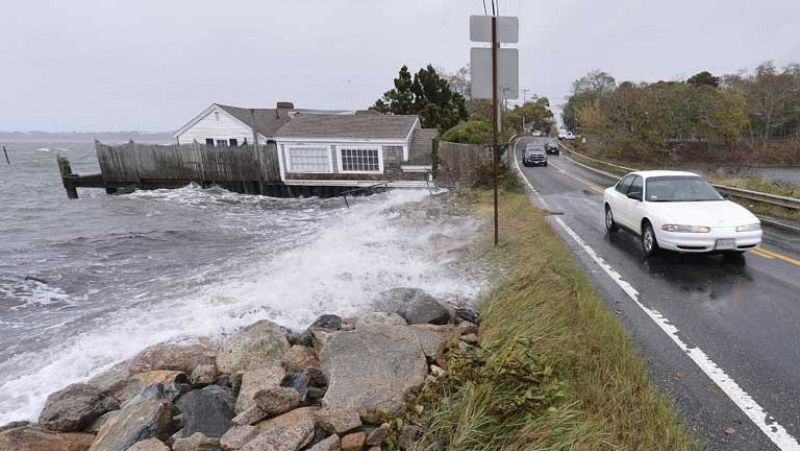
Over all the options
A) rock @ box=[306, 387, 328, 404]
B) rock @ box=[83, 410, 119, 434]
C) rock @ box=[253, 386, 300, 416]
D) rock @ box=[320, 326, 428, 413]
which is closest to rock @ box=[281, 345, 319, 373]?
rock @ box=[320, 326, 428, 413]

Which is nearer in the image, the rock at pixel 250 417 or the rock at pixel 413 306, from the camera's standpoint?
the rock at pixel 250 417

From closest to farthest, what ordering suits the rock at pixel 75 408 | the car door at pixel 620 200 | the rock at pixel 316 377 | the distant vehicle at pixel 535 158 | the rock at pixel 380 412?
the rock at pixel 380 412 → the rock at pixel 75 408 → the rock at pixel 316 377 → the car door at pixel 620 200 → the distant vehicle at pixel 535 158

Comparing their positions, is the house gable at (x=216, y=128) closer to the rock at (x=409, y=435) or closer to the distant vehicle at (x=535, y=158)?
the distant vehicle at (x=535, y=158)

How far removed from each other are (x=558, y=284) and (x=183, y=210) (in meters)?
19.9

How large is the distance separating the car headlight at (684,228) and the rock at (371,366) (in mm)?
5313

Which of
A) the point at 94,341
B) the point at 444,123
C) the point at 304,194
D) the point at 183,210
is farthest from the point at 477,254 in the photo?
the point at 444,123

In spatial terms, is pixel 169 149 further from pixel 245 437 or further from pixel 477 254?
pixel 245 437

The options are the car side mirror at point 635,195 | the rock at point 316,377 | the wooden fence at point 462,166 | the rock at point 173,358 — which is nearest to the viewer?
the rock at point 316,377

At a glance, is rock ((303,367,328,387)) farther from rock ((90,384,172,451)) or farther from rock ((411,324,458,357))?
rock ((90,384,172,451))

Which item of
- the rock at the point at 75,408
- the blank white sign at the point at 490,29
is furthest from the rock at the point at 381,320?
the blank white sign at the point at 490,29

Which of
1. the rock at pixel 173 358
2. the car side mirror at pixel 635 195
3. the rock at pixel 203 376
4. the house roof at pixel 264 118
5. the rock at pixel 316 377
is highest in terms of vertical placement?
the house roof at pixel 264 118

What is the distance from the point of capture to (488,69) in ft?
23.6

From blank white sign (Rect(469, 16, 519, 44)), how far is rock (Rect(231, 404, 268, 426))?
6498 mm

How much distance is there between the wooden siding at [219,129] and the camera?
34.5 metres
